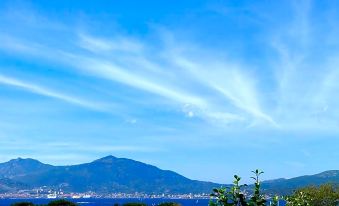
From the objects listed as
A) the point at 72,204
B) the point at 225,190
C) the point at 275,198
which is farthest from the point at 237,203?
the point at 72,204

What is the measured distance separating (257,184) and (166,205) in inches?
4014

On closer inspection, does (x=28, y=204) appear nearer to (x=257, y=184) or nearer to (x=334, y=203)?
(x=334, y=203)

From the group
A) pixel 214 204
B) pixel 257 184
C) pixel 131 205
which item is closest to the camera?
pixel 214 204

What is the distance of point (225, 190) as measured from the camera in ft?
49.8

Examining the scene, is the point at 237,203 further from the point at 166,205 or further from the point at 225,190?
the point at 166,205

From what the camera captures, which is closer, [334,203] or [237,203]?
[237,203]

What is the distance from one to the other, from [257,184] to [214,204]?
185 cm

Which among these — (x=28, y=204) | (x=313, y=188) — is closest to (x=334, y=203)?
(x=313, y=188)

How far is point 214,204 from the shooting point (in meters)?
14.5

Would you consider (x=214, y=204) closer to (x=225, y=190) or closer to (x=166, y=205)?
(x=225, y=190)

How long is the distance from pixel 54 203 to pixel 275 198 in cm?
10579

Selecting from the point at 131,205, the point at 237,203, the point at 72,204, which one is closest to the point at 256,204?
the point at 237,203

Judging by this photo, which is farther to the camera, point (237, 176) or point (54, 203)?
point (54, 203)

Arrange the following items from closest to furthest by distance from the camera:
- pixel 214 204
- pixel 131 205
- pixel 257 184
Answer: pixel 214 204 < pixel 257 184 < pixel 131 205
